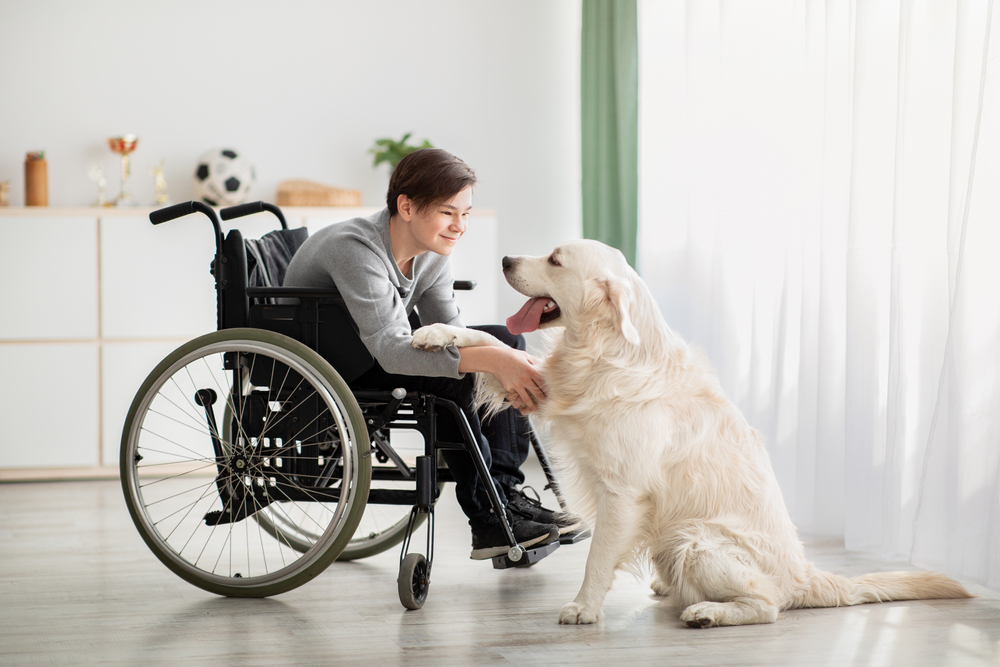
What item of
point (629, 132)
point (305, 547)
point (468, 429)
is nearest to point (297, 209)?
point (629, 132)

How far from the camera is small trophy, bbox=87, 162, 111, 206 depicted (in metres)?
3.96

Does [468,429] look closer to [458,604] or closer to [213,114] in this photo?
[458,604]

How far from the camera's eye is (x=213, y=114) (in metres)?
4.12

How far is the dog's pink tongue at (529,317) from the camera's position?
1.80 metres

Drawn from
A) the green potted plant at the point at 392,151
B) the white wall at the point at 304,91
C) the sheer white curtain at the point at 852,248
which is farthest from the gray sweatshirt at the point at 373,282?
the white wall at the point at 304,91

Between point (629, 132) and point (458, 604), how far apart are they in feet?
7.95

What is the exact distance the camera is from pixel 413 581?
1851 millimetres

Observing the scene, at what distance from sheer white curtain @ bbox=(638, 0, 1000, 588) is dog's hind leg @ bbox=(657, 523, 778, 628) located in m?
0.58

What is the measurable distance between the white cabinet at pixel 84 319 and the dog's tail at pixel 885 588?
8.80 feet

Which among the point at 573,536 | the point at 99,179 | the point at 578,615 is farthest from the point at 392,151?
the point at 578,615

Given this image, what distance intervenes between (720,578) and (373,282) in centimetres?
91

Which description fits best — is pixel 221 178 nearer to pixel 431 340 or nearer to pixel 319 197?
pixel 319 197

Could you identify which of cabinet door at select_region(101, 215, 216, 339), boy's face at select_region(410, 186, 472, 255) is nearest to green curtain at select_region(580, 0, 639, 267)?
cabinet door at select_region(101, 215, 216, 339)

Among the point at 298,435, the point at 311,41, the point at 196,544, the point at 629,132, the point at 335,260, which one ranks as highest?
the point at 311,41
